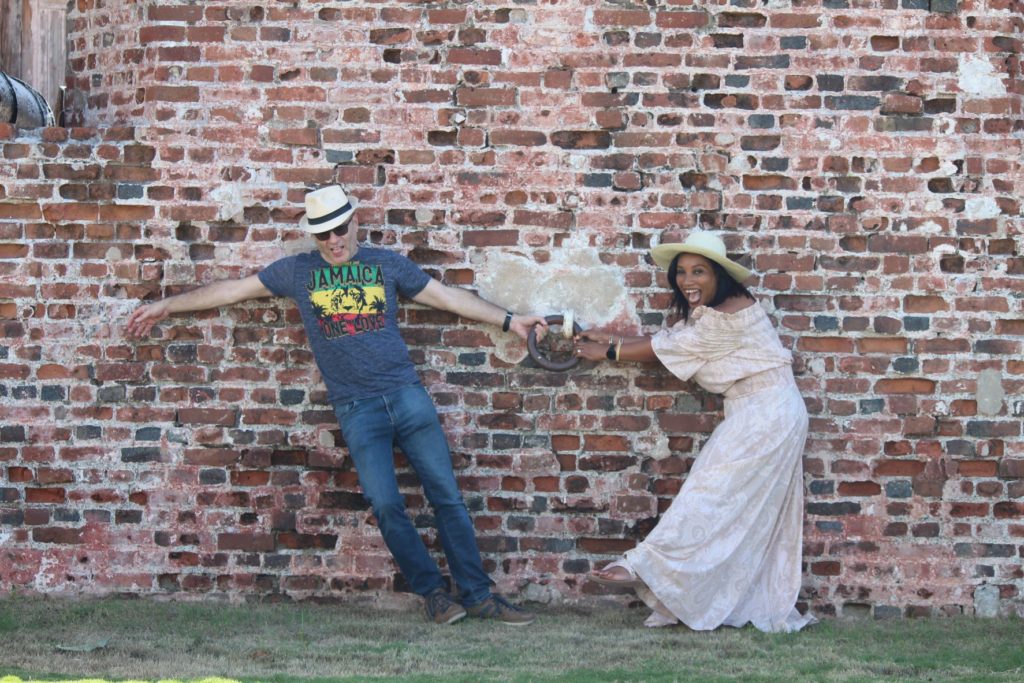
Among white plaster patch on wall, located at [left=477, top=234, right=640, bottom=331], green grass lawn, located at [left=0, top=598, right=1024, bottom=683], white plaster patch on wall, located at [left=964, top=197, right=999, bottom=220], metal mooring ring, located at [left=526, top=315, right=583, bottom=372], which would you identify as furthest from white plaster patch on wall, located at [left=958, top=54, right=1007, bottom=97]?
green grass lawn, located at [left=0, top=598, right=1024, bottom=683]

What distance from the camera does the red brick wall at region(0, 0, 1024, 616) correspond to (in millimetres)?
6418

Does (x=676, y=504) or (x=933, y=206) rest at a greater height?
(x=933, y=206)

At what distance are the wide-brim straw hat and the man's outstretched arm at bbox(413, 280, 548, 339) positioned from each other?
51 cm

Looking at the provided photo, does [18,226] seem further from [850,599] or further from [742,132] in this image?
[850,599]

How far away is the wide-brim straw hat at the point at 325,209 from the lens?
607 cm

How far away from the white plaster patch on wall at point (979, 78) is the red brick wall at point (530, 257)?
2 cm

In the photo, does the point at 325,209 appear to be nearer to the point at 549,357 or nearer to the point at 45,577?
the point at 549,357

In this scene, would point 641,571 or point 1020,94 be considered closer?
point 641,571

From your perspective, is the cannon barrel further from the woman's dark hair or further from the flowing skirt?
the flowing skirt

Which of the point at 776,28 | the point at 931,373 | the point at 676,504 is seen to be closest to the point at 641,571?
the point at 676,504

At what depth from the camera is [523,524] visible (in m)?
6.46

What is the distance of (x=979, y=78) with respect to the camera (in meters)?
6.45

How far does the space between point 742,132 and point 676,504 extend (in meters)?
1.78

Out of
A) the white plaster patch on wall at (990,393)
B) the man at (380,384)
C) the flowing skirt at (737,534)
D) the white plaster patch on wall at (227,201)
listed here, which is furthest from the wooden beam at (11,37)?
the white plaster patch on wall at (990,393)
